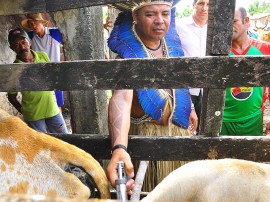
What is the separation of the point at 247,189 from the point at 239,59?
0.71m

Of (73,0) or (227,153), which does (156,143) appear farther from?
(73,0)

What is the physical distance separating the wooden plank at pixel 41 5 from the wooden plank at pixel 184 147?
2.44ft

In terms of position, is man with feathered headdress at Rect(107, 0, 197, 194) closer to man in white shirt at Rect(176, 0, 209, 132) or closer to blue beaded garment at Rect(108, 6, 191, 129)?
blue beaded garment at Rect(108, 6, 191, 129)

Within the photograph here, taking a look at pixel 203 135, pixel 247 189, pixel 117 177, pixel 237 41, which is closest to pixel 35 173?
pixel 117 177

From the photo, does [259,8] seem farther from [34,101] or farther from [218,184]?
[218,184]

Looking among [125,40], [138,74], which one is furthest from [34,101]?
[138,74]

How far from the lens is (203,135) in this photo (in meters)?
2.10

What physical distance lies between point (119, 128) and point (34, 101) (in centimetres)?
270

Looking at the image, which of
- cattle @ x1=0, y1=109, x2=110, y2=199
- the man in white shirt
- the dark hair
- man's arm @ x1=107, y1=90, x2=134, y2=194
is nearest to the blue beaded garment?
man's arm @ x1=107, y1=90, x2=134, y2=194

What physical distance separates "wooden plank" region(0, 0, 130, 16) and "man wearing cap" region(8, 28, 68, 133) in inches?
104

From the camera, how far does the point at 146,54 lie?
2664 mm

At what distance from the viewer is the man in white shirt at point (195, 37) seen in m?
3.76

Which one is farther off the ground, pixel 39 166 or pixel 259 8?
pixel 259 8

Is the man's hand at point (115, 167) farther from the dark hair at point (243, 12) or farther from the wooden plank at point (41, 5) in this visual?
the dark hair at point (243, 12)
